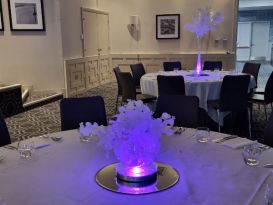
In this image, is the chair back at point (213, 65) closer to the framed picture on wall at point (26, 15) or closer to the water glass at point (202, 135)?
the framed picture on wall at point (26, 15)

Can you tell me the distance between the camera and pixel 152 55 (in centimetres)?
898

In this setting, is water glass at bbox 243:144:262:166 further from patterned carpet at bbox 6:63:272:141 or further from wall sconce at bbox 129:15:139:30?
wall sconce at bbox 129:15:139:30

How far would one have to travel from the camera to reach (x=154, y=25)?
29.2 feet

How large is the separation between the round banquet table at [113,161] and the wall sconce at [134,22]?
7370 millimetres

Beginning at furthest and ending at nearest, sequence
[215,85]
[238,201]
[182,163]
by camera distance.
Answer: [215,85]
[182,163]
[238,201]

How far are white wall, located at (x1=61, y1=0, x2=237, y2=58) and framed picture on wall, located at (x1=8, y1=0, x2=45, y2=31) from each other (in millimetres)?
1332

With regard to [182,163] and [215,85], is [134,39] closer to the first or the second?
[215,85]

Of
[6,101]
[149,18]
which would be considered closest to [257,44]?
[149,18]

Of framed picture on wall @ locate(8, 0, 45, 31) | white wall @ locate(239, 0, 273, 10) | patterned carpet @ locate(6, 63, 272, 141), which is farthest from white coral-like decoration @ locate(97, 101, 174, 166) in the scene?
white wall @ locate(239, 0, 273, 10)

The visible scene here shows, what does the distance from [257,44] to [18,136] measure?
14828mm

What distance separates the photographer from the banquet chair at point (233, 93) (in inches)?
154

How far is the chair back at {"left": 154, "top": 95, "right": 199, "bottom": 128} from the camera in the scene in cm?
254

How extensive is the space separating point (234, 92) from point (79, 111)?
2.27 m

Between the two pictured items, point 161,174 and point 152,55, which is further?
point 152,55
